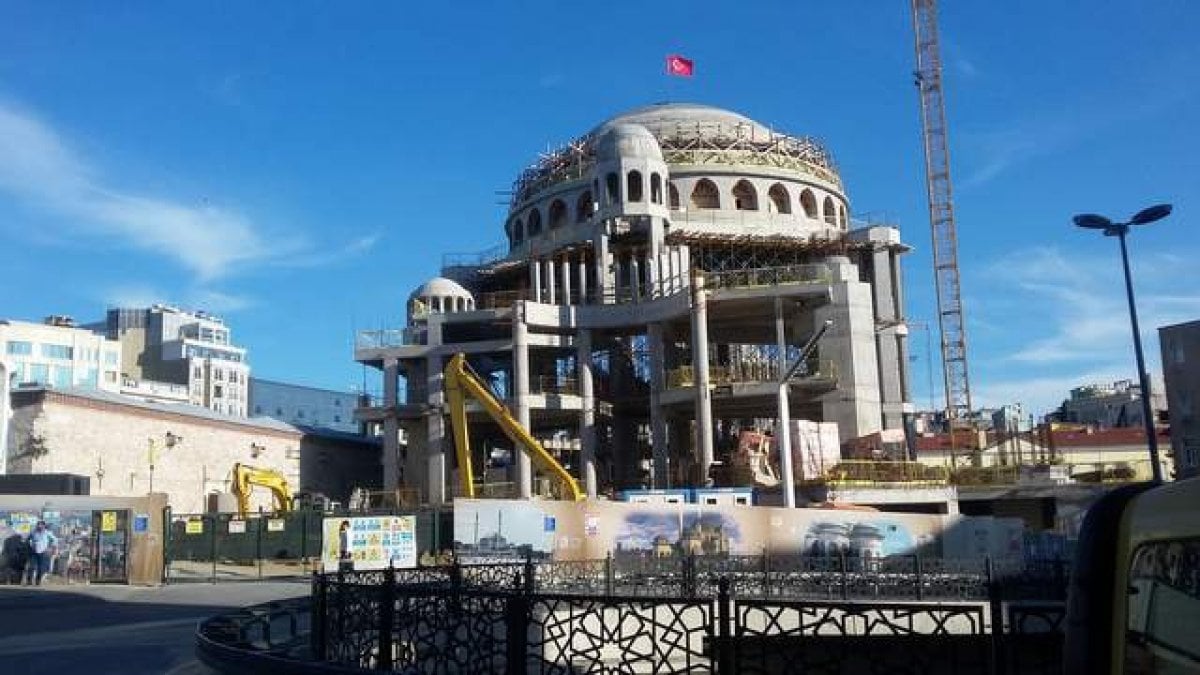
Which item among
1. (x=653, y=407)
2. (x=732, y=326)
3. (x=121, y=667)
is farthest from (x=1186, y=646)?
(x=732, y=326)

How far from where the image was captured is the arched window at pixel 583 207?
2591 inches

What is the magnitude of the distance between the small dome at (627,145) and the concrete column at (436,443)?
15507 mm

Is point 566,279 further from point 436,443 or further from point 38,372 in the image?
point 38,372

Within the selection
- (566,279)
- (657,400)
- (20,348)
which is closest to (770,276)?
(657,400)

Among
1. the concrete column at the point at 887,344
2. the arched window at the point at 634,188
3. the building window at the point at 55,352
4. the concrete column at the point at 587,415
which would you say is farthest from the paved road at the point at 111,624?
the building window at the point at 55,352

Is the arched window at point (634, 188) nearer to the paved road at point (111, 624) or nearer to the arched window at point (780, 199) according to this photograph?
the arched window at point (780, 199)

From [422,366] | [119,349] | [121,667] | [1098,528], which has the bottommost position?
[121,667]

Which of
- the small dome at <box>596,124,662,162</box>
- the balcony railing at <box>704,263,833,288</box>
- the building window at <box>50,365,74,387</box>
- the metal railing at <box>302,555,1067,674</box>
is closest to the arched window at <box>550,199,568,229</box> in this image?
the small dome at <box>596,124,662,162</box>

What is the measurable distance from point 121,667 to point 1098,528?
518 inches

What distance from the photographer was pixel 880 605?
22.2ft

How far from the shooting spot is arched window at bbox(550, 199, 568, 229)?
67562 millimetres

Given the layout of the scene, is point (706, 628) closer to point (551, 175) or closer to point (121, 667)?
point (121, 667)

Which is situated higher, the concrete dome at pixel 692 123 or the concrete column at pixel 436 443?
the concrete dome at pixel 692 123

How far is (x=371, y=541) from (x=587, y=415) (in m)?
29.7
